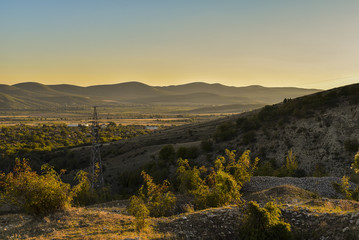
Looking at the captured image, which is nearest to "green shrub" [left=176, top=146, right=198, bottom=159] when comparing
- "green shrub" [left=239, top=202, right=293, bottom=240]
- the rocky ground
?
the rocky ground

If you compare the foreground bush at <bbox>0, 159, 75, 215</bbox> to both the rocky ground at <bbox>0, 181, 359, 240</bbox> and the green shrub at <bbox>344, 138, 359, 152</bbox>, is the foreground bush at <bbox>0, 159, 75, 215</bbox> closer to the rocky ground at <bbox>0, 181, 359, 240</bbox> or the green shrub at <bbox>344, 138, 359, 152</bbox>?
the rocky ground at <bbox>0, 181, 359, 240</bbox>

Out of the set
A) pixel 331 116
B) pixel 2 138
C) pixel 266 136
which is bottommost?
pixel 2 138

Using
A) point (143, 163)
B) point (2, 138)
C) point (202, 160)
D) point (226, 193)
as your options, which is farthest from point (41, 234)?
point (2, 138)

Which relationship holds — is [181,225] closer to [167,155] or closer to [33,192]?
[33,192]

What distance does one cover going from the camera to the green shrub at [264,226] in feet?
33.8

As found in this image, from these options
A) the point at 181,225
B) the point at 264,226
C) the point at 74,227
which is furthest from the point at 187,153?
the point at 264,226

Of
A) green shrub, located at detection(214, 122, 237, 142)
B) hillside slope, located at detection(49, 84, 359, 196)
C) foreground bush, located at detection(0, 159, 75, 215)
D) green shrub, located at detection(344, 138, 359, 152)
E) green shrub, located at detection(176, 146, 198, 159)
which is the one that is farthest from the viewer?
green shrub, located at detection(214, 122, 237, 142)

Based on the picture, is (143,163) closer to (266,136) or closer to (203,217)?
(266,136)

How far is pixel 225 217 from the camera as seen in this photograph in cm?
1176

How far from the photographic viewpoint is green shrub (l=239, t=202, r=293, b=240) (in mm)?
10289


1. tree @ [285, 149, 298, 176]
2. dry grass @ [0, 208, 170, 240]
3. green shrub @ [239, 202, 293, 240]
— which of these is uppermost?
green shrub @ [239, 202, 293, 240]

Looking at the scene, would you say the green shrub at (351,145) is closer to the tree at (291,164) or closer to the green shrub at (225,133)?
the tree at (291,164)

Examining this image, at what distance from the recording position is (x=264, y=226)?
1045 centimetres

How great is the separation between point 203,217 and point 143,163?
2514 centimetres
